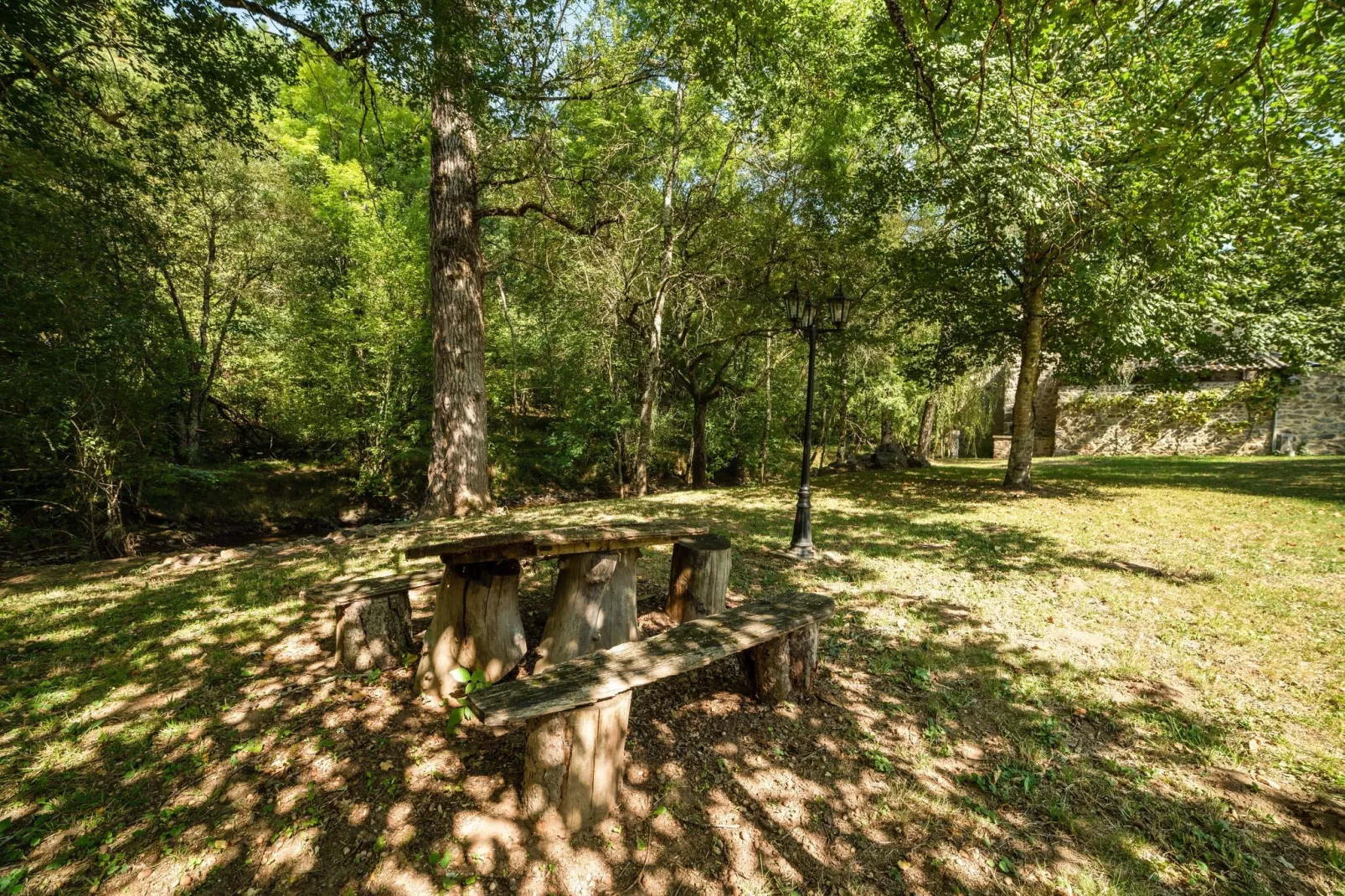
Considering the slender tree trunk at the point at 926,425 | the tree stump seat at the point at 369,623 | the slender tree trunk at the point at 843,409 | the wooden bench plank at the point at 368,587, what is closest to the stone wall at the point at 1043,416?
the slender tree trunk at the point at 926,425

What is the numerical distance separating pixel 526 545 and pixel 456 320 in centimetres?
624

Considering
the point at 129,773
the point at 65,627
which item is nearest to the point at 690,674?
the point at 129,773

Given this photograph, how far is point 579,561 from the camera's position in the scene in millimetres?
3348

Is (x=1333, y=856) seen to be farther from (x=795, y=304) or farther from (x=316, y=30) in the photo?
Answer: (x=316, y=30)

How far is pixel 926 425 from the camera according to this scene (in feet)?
63.7

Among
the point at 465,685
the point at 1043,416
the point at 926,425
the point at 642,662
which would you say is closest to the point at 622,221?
the point at 465,685

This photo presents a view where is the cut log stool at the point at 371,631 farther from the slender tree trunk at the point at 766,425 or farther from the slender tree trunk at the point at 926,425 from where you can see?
the slender tree trunk at the point at 926,425

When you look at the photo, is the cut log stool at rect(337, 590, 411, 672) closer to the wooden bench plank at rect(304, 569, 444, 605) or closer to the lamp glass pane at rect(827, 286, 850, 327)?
the wooden bench plank at rect(304, 569, 444, 605)

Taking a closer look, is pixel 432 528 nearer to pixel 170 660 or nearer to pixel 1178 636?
pixel 170 660

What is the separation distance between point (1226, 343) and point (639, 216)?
13133 millimetres

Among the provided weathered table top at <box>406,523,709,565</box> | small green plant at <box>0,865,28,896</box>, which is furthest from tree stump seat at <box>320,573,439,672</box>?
small green plant at <box>0,865,28,896</box>

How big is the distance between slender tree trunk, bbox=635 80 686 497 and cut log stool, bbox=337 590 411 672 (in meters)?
9.41

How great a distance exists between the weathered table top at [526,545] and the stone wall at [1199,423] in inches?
704

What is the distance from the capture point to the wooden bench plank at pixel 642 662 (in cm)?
201
